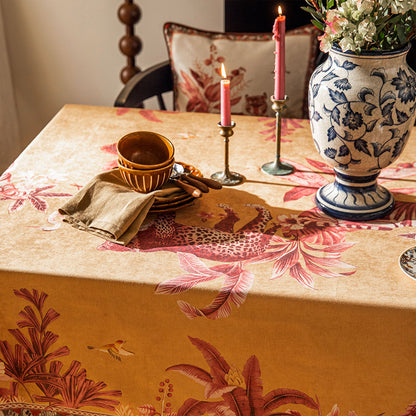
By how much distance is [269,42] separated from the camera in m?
1.90

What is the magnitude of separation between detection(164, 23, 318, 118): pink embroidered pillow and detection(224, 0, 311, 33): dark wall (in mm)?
243

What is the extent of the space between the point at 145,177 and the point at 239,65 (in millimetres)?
905

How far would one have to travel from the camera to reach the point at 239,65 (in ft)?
6.24

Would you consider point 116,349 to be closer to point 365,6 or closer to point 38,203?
point 38,203

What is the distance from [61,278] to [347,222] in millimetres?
516

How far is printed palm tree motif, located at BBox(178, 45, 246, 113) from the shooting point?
191 cm

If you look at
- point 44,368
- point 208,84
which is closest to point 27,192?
point 44,368

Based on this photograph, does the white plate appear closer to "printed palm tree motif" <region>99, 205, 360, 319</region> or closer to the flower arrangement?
"printed palm tree motif" <region>99, 205, 360, 319</region>

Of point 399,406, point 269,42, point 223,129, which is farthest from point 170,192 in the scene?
point 269,42

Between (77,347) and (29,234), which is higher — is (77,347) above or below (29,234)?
below

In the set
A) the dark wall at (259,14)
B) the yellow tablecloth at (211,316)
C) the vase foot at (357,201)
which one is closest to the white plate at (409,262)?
the yellow tablecloth at (211,316)

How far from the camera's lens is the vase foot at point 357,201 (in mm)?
1102

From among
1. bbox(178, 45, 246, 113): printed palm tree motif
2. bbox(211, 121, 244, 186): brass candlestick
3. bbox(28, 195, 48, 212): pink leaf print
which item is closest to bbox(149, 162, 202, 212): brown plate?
bbox(211, 121, 244, 186): brass candlestick

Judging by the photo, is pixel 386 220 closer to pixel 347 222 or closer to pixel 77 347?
pixel 347 222
